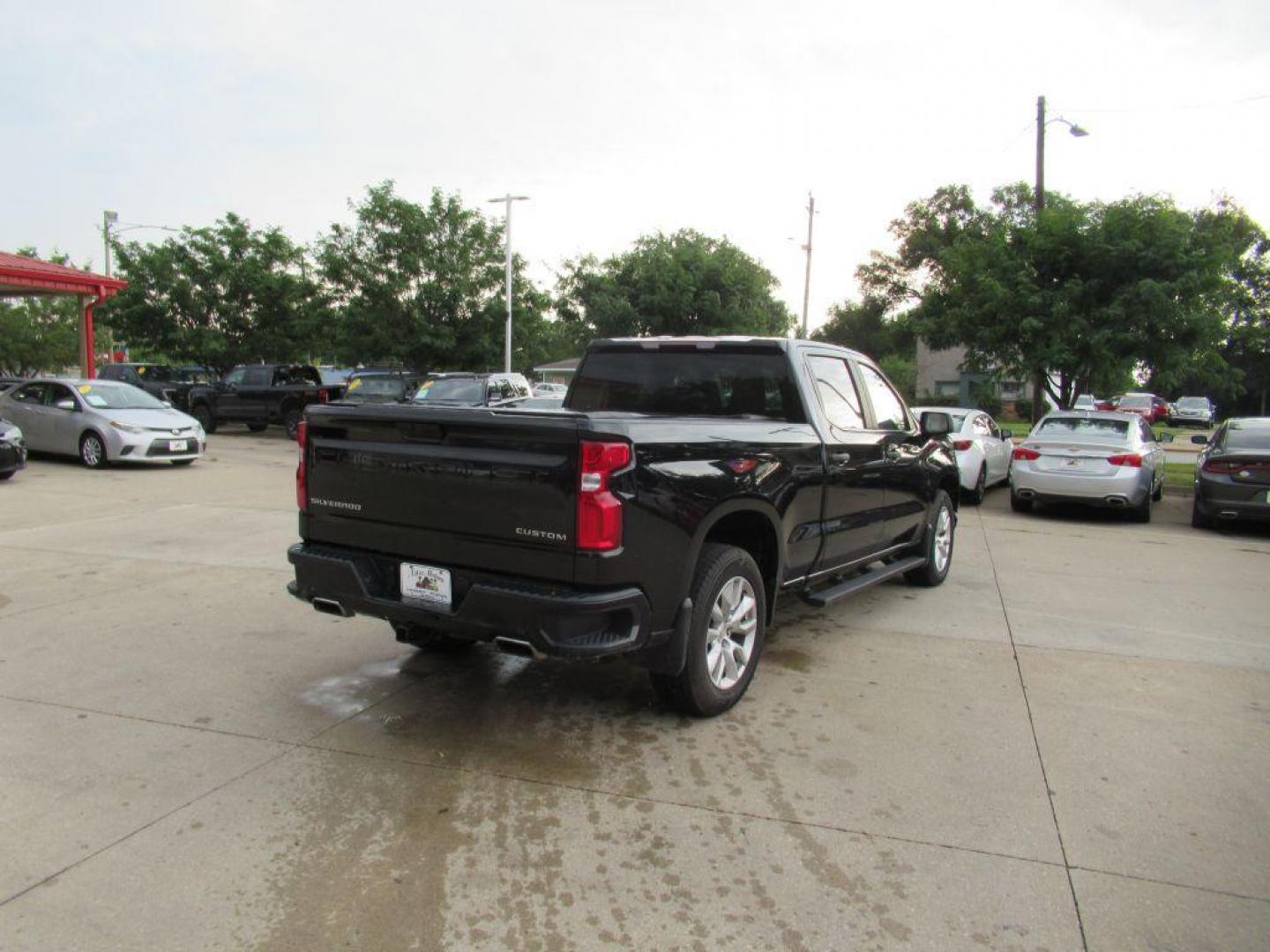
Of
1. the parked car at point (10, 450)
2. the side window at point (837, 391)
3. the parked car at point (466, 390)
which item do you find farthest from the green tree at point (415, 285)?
the side window at point (837, 391)

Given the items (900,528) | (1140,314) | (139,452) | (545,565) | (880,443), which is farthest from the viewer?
(1140,314)

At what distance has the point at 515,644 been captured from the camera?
149 inches

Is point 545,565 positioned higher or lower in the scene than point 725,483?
lower

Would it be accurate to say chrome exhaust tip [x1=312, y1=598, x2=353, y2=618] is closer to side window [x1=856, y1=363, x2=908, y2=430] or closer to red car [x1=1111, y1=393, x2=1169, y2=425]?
side window [x1=856, y1=363, x2=908, y2=430]

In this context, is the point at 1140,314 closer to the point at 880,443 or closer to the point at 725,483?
the point at 880,443

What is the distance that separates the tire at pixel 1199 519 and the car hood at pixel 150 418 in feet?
49.4

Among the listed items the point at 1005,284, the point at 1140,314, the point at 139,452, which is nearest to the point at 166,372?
the point at 139,452

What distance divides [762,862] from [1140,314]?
15324mm

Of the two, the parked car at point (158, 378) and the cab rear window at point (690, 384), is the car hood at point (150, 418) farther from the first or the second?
the cab rear window at point (690, 384)

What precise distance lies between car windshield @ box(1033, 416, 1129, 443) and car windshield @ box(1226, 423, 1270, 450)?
116 cm

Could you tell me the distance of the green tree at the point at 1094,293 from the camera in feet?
50.8

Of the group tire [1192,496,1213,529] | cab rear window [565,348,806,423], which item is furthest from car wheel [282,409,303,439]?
tire [1192,496,1213,529]

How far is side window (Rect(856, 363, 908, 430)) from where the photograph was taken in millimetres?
6293

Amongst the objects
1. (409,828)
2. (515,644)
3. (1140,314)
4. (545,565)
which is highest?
(1140,314)
